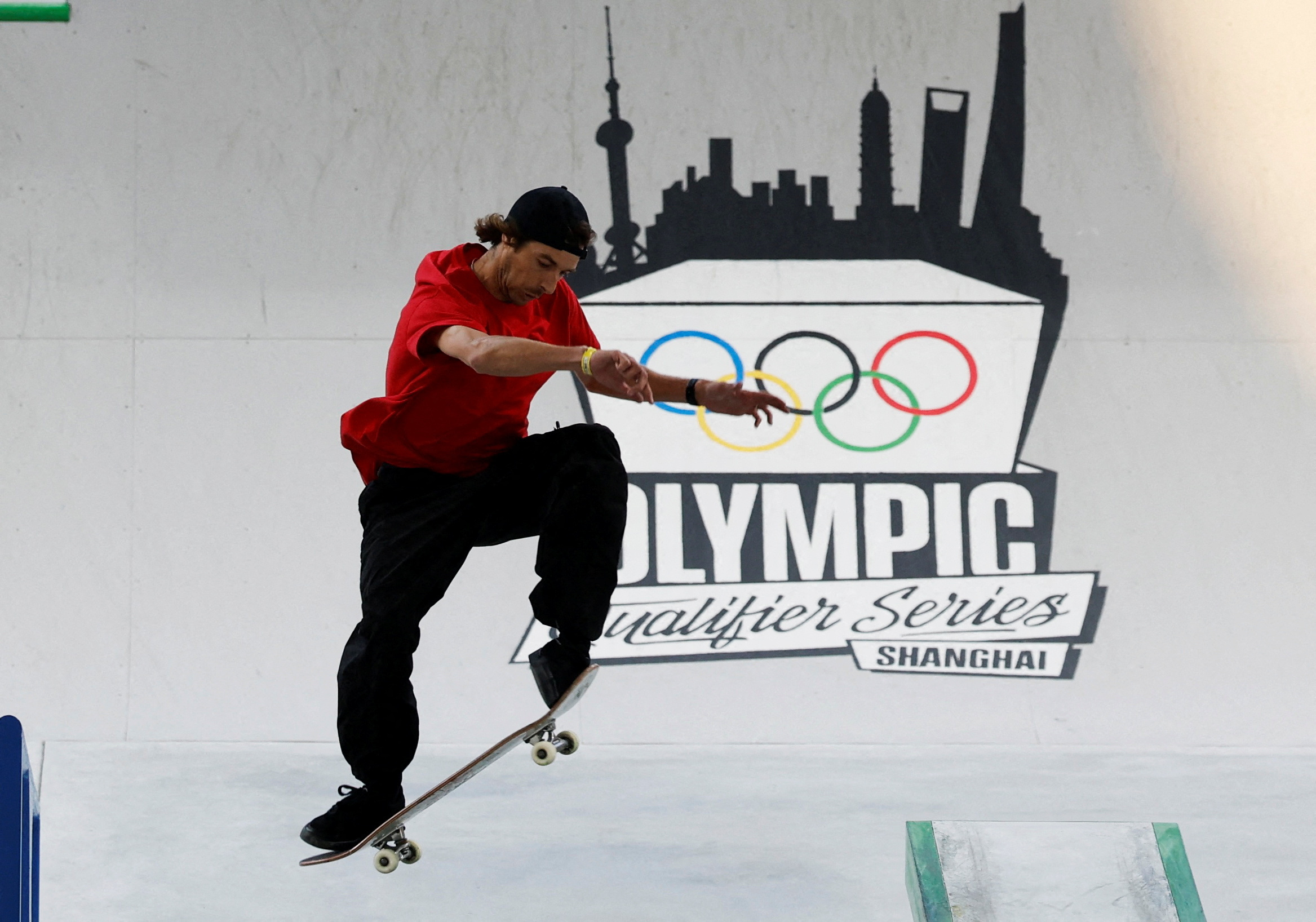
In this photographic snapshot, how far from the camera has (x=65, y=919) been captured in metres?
4.20

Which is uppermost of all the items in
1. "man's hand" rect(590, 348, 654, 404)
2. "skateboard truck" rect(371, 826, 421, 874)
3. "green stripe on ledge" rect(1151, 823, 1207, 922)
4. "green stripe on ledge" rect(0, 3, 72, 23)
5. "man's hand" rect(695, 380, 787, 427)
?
"green stripe on ledge" rect(0, 3, 72, 23)

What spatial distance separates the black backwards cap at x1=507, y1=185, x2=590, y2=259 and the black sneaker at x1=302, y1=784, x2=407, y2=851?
1555 millimetres

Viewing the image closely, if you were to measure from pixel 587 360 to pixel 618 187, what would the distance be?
385 centimetres

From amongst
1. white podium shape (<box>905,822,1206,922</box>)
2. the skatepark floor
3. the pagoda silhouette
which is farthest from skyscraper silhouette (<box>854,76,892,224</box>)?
white podium shape (<box>905,822,1206,922</box>)

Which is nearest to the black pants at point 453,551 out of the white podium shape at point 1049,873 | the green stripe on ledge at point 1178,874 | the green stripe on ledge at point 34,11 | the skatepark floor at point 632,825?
the skatepark floor at point 632,825

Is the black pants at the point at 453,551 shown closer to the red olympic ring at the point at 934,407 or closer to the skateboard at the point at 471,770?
the skateboard at the point at 471,770

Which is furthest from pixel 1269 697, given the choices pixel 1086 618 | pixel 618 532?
pixel 618 532

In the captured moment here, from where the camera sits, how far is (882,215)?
653 centimetres

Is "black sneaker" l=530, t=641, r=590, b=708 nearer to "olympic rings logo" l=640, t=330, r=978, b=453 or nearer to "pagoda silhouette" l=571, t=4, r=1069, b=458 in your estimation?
"olympic rings logo" l=640, t=330, r=978, b=453

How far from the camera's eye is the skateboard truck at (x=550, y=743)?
345 cm

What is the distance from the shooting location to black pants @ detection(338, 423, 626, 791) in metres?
3.41

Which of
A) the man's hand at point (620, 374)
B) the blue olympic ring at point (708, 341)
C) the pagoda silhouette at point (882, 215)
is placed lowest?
the blue olympic ring at point (708, 341)

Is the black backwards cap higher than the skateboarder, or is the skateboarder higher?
the black backwards cap

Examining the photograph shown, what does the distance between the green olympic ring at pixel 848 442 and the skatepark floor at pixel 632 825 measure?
147 cm
